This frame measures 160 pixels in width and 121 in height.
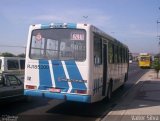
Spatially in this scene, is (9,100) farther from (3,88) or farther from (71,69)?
(71,69)

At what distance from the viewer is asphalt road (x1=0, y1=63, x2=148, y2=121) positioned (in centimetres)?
1148

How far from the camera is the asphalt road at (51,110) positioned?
37.7 ft

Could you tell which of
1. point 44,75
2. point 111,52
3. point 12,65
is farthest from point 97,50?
point 12,65

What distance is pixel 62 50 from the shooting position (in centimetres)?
1246

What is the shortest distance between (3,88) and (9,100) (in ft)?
2.44

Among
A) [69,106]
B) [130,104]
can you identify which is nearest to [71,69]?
[69,106]

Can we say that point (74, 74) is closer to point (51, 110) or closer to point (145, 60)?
point (51, 110)

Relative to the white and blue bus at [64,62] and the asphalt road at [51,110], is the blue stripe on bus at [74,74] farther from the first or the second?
the asphalt road at [51,110]

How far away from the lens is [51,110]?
1302 centimetres

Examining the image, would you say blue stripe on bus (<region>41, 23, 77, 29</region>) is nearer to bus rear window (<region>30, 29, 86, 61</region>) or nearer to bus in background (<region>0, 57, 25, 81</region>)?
bus rear window (<region>30, 29, 86, 61</region>)

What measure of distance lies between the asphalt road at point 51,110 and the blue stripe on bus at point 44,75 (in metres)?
0.96

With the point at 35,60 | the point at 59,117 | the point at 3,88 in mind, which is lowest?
the point at 59,117

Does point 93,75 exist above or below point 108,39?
below

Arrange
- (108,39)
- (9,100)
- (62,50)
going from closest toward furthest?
(62,50) → (9,100) → (108,39)
